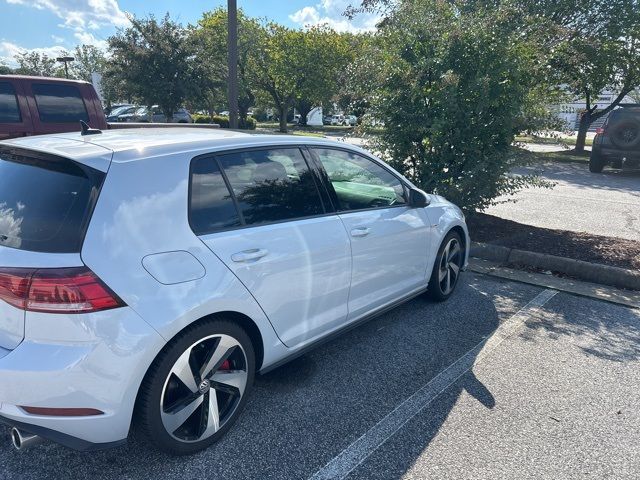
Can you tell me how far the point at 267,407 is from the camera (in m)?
3.08

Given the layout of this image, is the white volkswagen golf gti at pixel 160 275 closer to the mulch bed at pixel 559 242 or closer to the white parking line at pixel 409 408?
the white parking line at pixel 409 408

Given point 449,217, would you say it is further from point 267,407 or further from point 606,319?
point 267,407

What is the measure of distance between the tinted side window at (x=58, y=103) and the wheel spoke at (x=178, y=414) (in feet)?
23.6

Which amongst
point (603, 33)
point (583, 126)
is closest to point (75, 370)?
point (603, 33)

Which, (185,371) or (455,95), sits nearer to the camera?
(185,371)

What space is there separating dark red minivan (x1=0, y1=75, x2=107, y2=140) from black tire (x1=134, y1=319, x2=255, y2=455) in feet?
22.4

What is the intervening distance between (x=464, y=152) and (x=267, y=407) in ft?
15.4

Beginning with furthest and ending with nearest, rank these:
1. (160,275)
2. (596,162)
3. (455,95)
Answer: (596,162) < (455,95) < (160,275)

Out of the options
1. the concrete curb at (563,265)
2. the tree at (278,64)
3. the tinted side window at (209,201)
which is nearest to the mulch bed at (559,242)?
the concrete curb at (563,265)

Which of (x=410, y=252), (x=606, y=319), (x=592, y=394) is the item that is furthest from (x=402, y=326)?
(x=606, y=319)

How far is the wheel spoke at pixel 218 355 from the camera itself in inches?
102

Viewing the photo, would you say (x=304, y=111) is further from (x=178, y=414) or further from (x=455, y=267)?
(x=178, y=414)

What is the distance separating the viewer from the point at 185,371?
2.48 m

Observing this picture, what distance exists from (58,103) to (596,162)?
14353 millimetres
